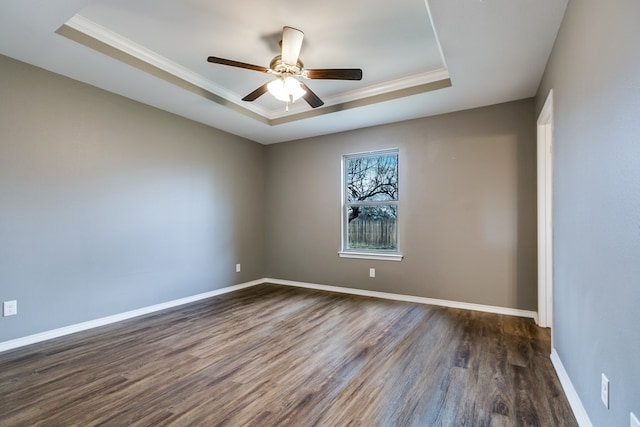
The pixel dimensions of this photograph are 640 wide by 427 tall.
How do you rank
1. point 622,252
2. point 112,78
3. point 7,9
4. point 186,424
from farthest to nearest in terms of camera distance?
point 112,78 → point 7,9 → point 186,424 → point 622,252

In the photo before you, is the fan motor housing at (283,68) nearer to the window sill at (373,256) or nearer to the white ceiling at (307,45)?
the white ceiling at (307,45)

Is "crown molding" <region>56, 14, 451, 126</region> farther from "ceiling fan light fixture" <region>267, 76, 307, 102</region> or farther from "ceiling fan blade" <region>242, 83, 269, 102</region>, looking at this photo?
"ceiling fan light fixture" <region>267, 76, 307, 102</region>

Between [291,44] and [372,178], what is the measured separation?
100.0 inches

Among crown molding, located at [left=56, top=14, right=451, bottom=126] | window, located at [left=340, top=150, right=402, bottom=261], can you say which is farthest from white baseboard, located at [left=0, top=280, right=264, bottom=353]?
crown molding, located at [left=56, top=14, right=451, bottom=126]

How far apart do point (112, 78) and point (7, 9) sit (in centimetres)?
96

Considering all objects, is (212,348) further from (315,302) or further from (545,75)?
(545,75)

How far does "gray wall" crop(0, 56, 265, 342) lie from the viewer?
267 cm

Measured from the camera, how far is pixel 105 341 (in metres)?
2.78

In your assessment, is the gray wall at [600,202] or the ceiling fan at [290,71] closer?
the gray wall at [600,202]

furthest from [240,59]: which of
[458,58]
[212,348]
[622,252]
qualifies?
[622,252]

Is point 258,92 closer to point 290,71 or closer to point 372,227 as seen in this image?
point 290,71

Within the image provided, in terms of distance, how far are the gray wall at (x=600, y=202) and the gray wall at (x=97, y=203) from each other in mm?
4055

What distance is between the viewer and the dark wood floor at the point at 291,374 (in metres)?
1.74

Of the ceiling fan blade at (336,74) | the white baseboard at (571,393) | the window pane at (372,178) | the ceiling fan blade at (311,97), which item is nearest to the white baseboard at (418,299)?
the white baseboard at (571,393)
